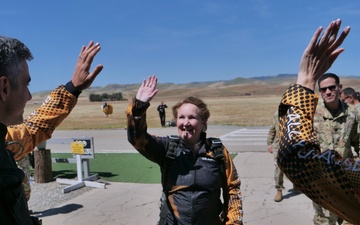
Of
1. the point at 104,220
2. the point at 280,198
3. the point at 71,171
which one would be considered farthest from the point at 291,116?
the point at 71,171

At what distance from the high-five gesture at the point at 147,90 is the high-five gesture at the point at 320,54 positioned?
1420 mm

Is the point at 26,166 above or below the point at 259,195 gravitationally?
above

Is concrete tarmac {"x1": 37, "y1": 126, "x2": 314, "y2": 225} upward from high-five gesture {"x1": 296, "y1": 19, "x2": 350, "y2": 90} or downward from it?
downward

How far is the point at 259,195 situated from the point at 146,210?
2.44 m

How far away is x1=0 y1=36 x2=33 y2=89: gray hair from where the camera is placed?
1489 millimetres

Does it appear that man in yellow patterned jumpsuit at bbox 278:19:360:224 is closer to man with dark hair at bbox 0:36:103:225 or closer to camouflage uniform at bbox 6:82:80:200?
man with dark hair at bbox 0:36:103:225

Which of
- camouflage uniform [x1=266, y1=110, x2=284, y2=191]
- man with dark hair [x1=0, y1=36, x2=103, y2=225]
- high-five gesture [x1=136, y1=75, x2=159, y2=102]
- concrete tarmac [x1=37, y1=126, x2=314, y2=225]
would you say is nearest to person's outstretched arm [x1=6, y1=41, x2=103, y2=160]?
man with dark hair [x1=0, y1=36, x2=103, y2=225]

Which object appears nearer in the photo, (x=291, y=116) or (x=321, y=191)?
(x=321, y=191)

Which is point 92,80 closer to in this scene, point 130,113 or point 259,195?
point 130,113

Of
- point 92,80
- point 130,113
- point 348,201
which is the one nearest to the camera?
point 348,201

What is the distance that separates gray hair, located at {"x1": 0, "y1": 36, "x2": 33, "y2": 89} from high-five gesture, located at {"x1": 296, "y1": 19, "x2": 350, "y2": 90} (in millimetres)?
1259

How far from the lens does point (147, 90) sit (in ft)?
9.15

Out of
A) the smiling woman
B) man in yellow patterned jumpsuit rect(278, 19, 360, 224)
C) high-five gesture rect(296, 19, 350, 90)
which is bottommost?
the smiling woman

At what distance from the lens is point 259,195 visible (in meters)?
7.39
